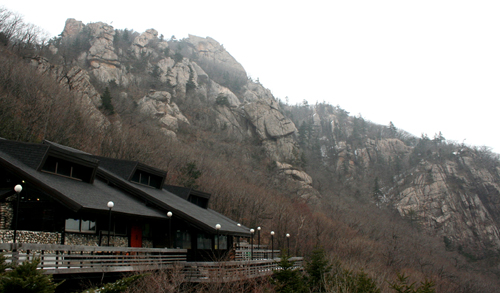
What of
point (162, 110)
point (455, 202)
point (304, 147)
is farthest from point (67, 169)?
point (304, 147)

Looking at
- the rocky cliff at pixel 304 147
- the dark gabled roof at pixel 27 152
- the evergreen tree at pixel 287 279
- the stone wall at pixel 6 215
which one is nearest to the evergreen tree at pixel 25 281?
the stone wall at pixel 6 215

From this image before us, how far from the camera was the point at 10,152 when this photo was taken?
1783 centimetres

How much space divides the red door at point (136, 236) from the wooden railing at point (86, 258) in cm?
208

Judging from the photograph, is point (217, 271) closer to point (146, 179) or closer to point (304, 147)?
point (146, 179)

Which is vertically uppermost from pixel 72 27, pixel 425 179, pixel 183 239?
pixel 72 27

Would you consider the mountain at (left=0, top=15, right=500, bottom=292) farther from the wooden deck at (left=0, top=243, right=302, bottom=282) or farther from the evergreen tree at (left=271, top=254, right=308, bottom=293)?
the wooden deck at (left=0, top=243, right=302, bottom=282)

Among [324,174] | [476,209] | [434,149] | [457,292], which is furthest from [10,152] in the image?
[434,149]

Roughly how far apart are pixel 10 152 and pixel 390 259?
47189 mm

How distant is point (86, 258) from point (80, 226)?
1.65m

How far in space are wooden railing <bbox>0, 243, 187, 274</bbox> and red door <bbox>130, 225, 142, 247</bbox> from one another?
2082mm

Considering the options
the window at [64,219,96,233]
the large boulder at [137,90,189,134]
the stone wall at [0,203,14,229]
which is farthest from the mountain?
the window at [64,219,96,233]

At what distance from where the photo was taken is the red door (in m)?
Result: 20.0

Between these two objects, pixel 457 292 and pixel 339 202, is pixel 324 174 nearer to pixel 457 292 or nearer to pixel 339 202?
pixel 339 202

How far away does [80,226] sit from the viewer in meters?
16.7
